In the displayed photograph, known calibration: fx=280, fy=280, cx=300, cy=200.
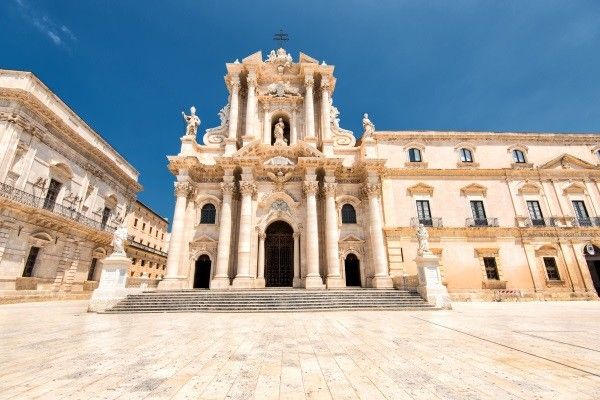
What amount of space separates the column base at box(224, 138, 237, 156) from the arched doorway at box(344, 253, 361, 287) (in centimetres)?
1145

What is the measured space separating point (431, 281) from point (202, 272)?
14377 mm

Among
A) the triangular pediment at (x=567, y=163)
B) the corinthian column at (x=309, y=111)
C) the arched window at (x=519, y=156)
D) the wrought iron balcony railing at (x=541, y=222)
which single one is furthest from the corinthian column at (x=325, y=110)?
the triangular pediment at (x=567, y=163)

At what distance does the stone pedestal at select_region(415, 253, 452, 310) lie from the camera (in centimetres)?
1286

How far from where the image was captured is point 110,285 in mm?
12492

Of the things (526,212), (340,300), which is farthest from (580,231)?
(340,300)

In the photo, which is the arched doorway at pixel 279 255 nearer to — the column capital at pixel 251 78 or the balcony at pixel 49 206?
the column capital at pixel 251 78

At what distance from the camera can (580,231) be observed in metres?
20.2

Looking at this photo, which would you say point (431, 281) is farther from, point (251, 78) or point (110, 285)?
point (251, 78)

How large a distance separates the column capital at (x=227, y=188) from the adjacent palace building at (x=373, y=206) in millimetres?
69

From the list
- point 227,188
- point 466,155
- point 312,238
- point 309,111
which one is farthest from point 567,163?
point 227,188

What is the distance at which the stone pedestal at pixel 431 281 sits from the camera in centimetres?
1286

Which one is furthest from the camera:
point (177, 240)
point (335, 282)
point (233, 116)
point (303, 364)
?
point (233, 116)

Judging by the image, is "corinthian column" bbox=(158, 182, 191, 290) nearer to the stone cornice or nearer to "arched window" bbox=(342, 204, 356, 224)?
"arched window" bbox=(342, 204, 356, 224)

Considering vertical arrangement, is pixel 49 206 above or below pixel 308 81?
below
